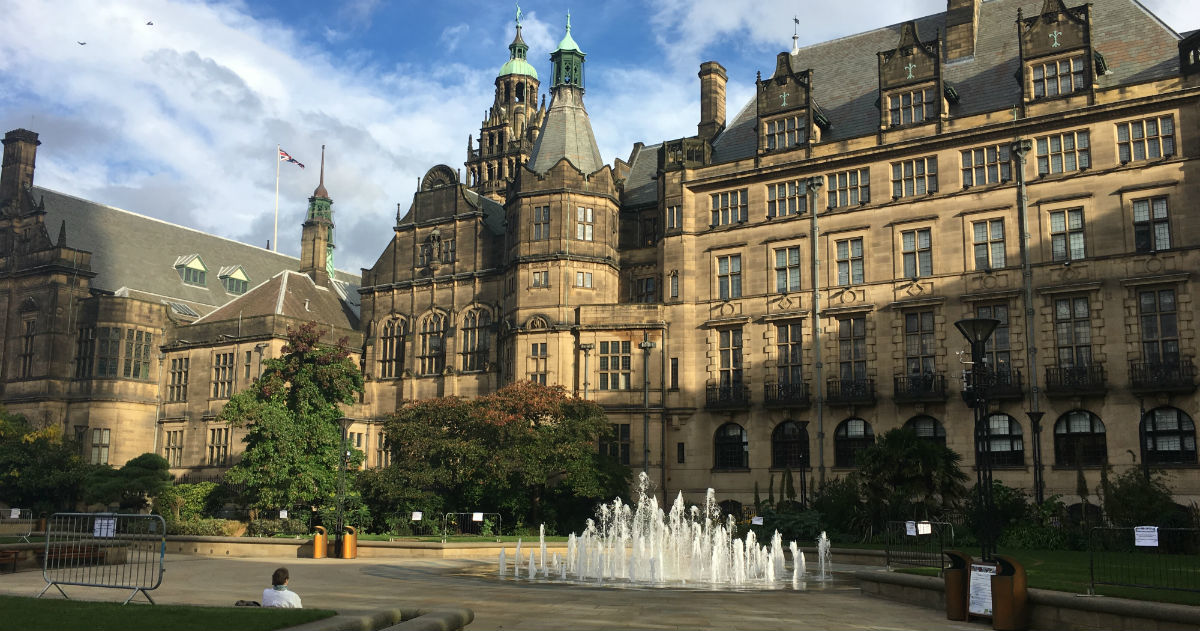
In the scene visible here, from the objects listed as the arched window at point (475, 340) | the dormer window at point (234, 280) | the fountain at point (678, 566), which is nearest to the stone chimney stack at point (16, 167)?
the dormer window at point (234, 280)

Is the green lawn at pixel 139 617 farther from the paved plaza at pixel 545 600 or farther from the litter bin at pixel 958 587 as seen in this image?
the litter bin at pixel 958 587

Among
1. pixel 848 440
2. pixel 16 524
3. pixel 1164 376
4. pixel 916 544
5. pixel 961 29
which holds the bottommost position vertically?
pixel 16 524

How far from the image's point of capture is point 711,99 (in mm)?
56062

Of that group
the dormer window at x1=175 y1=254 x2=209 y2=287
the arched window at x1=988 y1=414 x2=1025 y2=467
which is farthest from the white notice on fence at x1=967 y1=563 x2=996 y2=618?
the dormer window at x1=175 y1=254 x2=209 y2=287

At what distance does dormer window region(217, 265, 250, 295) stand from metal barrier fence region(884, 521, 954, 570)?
58566 mm

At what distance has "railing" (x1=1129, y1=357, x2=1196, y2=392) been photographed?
3744 centimetres

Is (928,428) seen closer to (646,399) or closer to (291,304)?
(646,399)

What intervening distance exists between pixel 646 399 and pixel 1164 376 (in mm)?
22168

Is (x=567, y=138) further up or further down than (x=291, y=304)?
further up

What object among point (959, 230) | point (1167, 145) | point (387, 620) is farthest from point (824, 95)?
point (387, 620)

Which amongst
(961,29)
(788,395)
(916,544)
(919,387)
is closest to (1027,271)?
(919,387)

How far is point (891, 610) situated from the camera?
1950 cm

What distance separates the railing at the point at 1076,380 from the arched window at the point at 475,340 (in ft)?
97.2

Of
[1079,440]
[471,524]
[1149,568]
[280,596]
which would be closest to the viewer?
[280,596]
